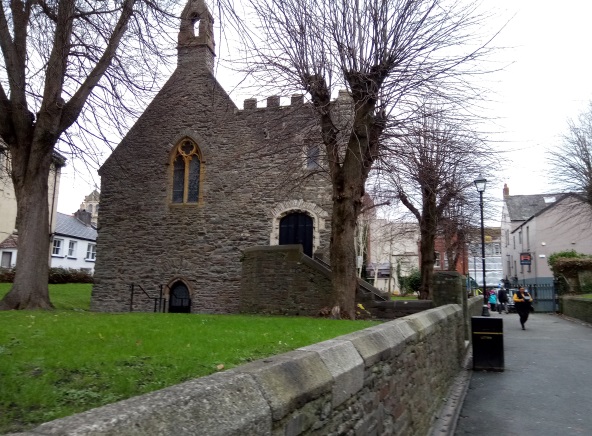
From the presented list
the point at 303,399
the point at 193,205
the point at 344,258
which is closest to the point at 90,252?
the point at 193,205

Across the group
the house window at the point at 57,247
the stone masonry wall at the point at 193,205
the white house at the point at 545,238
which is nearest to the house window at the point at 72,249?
the house window at the point at 57,247

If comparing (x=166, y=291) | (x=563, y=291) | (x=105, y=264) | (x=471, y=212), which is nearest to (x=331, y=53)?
(x=166, y=291)

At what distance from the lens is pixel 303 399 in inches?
119

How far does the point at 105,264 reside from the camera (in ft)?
71.7

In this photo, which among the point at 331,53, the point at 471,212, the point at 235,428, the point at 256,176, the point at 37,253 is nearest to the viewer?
the point at 235,428

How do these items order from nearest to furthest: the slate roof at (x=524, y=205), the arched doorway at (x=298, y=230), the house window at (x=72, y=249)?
1. the arched doorway at (x=298, y=230)
2. the house window at (x=72, y=249)
3. the slate roof at (x=524, y=205)

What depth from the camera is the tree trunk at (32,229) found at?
11.5 metres

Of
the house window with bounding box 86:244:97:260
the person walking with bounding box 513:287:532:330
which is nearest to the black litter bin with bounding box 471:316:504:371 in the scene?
the person walking with bounding box 513:287:532:330

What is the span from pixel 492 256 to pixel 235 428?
2849 inches

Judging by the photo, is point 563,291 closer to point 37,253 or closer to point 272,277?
point 272,277

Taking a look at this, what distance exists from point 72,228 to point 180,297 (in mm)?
28025

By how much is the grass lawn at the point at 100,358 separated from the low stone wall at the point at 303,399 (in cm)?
99

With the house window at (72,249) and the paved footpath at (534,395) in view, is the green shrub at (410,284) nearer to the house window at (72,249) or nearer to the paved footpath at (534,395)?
the paved footpath at (534,395)

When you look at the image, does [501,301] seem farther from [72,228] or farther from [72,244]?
[72,228]
